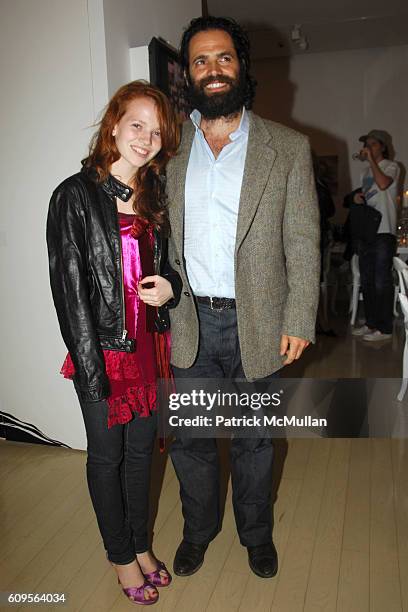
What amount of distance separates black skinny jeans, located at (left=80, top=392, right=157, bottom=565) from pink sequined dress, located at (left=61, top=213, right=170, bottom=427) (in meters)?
0.05

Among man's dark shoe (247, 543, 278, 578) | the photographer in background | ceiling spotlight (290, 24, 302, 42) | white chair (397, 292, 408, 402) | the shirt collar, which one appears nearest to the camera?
the shirt collar

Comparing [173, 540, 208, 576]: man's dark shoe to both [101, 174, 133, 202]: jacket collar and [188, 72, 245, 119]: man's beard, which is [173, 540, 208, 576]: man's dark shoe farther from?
[188, 72, 245, 119]: man's beard

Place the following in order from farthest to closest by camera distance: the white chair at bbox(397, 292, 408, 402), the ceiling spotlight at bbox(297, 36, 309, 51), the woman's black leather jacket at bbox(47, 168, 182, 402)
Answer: the ceiling spotlight at bbox(297, 36, 309, 51) → the white chair at bbox(397, 292, 408, 402) → the woman's black leather jacket at bbox(47, 168, 182, 402)

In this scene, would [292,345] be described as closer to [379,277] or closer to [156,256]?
[156,256]

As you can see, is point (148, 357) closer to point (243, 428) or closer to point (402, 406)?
point (243, 428)

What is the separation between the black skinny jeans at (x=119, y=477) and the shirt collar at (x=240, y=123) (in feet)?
2.99

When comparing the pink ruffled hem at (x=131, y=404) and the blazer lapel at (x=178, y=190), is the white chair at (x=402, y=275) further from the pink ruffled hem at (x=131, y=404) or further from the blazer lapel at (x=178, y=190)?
the pink ruffled hem at (x=131, y=404)

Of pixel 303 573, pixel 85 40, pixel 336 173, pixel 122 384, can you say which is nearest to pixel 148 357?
pixel 122 384

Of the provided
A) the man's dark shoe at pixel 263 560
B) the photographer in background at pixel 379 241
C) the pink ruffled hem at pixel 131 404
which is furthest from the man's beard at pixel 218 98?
the photographer in background at pixel 379 241

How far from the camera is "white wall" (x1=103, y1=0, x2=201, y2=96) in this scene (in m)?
2.48

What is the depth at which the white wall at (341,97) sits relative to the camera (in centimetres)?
664

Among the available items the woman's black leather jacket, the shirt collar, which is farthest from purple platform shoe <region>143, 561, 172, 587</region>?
the shirt collar

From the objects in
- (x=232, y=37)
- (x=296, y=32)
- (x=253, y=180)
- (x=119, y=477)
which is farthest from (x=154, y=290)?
(x=296, y=32)

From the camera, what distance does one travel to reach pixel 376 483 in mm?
2471
